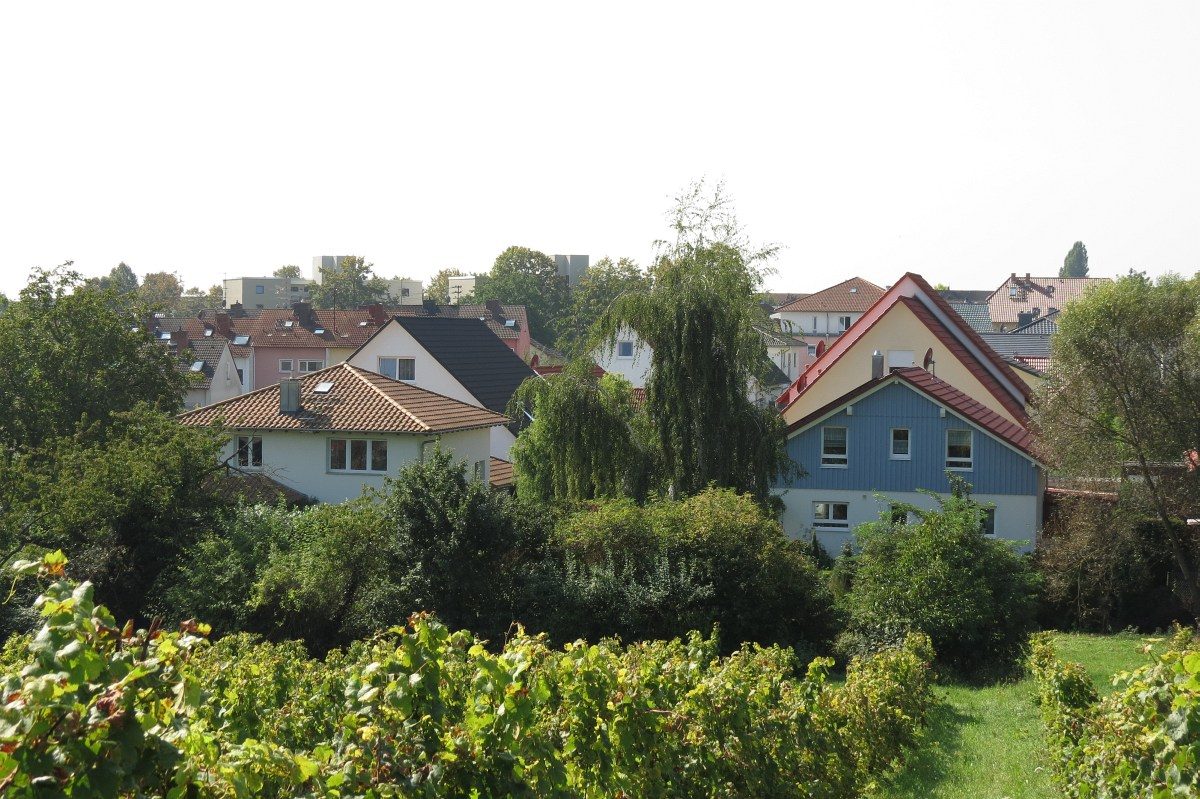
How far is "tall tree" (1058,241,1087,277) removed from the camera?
19500cm

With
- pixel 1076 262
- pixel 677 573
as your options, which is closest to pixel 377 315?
pixel 677 573

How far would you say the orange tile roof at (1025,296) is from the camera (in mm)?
106250

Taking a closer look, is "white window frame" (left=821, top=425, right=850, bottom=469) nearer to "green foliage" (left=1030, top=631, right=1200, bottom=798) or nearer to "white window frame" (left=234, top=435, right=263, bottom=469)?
"white window frame" (left=234, top=435, right=263, bottom=469)

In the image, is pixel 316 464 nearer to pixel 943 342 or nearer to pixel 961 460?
pixel 961 460

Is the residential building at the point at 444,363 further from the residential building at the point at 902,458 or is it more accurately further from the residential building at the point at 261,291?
the residential building at the point at 261,291

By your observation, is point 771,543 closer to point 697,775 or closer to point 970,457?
point 970,457

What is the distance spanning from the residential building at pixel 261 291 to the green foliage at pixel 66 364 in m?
109

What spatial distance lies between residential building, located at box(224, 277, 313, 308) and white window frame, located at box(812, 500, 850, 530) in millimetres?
121048

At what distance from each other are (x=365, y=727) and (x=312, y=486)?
2986 centimetres

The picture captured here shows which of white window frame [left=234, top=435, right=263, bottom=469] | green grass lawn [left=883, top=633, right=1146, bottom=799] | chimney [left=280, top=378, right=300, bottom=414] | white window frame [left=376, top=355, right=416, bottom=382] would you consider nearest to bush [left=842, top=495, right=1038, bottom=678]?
green grass lawn [left=883, top=633, right=1146, bottom=799]

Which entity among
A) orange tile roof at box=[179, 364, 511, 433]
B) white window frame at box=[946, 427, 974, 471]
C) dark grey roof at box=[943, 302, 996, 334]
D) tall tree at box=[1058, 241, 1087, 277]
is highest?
tall tree at box=[1058, 241, 1087, 277]

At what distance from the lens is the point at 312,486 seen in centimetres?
3431

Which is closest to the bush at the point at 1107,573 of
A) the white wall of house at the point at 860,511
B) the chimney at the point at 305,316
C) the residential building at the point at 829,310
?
the white wall of house at the point at 860,511

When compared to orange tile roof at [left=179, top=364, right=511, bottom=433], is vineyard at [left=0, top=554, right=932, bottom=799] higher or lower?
lower
